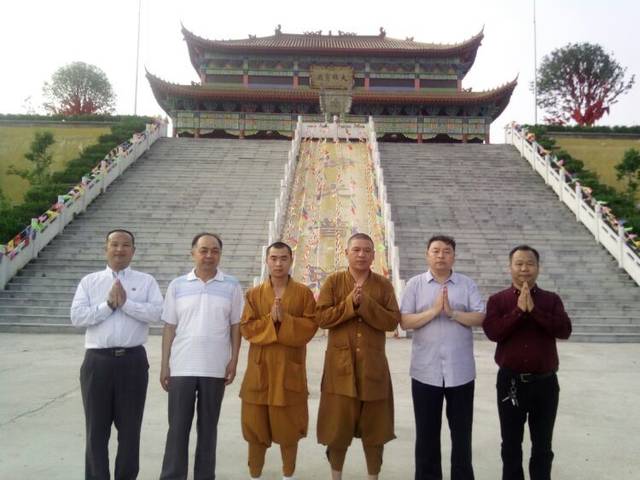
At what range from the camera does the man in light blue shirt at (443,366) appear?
3.08m

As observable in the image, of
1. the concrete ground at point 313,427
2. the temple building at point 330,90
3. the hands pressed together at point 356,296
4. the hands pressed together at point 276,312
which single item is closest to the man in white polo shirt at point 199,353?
the hands pressed together at point 276,312

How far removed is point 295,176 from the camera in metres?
14.8

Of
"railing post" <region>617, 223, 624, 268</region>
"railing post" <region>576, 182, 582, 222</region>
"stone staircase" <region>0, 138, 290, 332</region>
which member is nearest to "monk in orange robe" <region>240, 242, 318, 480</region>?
"stone staircase" <region>0, 138, 290, 332</region>

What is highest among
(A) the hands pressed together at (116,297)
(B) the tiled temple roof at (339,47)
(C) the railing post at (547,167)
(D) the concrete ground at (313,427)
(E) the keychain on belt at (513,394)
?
(B) the tiled temple roof at (339,47)

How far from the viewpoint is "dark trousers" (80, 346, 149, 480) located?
298cm

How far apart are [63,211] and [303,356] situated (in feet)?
34.5

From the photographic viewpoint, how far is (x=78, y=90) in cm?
3178

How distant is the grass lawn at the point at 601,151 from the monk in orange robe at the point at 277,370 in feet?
64.3

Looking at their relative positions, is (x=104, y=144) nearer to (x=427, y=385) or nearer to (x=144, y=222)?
(x=144, y=222)

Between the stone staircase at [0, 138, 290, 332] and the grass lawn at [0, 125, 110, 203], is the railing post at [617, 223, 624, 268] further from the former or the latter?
the grass lawn at [0, 125, 110, 203]

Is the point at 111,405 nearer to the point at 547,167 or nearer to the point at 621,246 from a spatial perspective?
the point at 621,246

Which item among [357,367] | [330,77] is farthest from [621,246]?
[330,77]

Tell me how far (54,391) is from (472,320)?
4353 mm

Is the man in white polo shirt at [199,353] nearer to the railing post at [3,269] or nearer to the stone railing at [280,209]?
the stone railing at [280,209]
